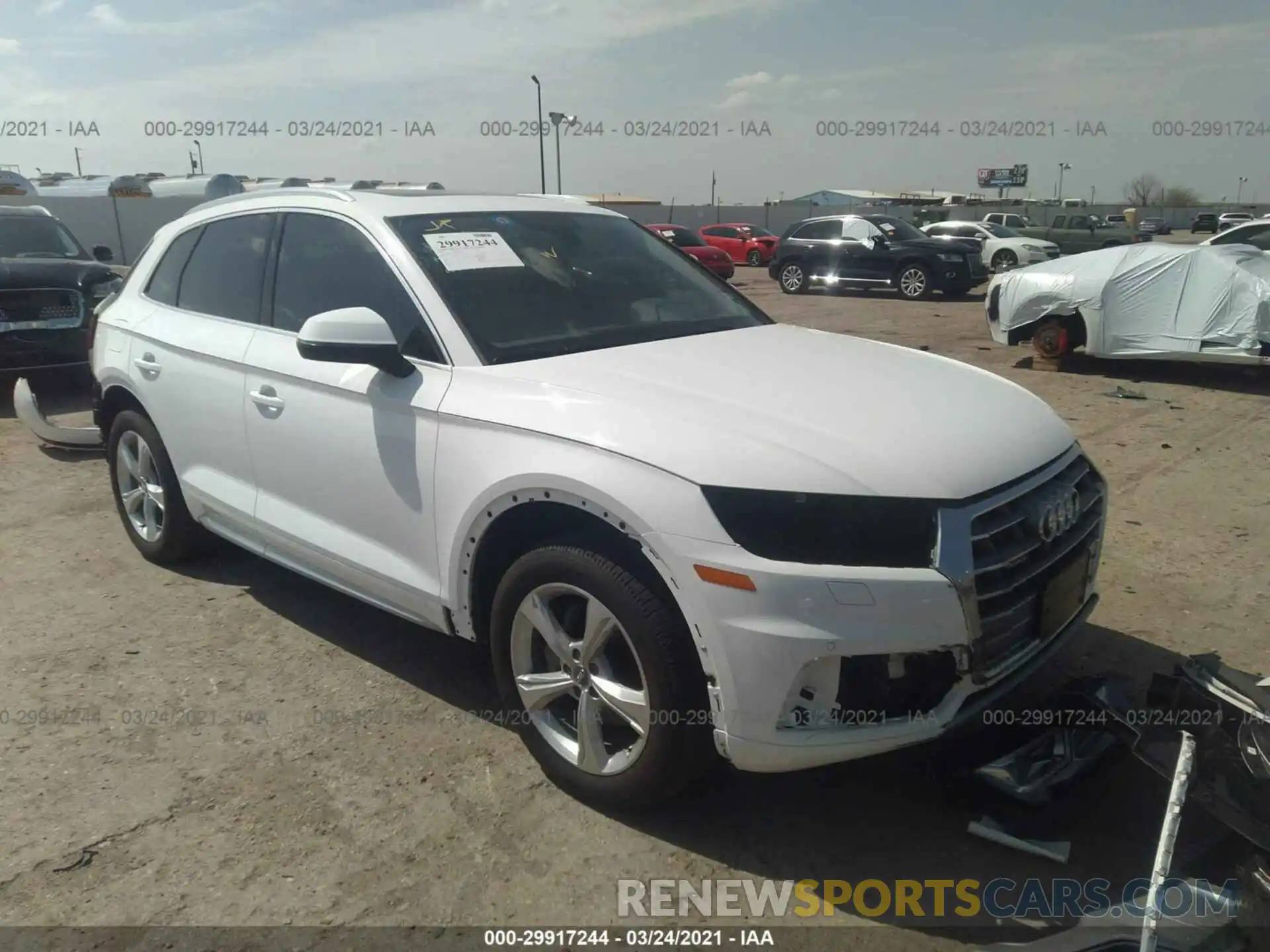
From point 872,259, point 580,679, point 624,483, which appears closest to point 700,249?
point 872,259

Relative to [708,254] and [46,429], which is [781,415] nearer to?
[46,429]

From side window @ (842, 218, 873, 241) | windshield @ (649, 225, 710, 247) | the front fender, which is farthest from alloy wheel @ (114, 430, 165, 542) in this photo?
windshield @ (649, 225, 710, 247)

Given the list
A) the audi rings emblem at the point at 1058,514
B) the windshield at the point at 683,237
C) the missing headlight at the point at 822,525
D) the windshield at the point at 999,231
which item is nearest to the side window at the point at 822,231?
the windshield at the point at 683,237

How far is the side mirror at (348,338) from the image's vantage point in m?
2.89

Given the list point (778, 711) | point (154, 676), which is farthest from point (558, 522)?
point (154, 676)

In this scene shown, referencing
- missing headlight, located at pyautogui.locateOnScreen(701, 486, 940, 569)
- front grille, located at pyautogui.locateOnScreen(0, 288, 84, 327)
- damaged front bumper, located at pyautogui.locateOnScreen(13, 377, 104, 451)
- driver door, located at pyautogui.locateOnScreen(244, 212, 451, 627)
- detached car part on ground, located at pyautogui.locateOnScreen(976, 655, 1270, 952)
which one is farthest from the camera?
front grille, located at pyautogui.locateOnScreen(0, 288, 84, 327)

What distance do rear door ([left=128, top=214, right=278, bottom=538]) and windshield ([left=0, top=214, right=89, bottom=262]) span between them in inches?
243

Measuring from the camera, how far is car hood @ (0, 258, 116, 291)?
329 inches

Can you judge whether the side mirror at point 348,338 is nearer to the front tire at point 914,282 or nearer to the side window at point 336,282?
the side window at point 336,282

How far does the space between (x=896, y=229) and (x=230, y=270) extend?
1797 cm

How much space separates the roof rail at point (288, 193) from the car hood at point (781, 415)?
114 cm

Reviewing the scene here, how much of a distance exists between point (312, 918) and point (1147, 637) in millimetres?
3279

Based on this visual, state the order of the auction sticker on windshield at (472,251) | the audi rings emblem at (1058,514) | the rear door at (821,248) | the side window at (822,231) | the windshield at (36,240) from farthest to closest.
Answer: the side window at (822,231) → the rear door at (821,248) → the windshield at (36,240) → the auction sticker on windshield at (472,251) → the audi rings emblem at (1058,514)

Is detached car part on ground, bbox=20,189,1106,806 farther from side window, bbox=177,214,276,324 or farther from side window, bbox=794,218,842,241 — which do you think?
side window, bbox=794,218,842,241
